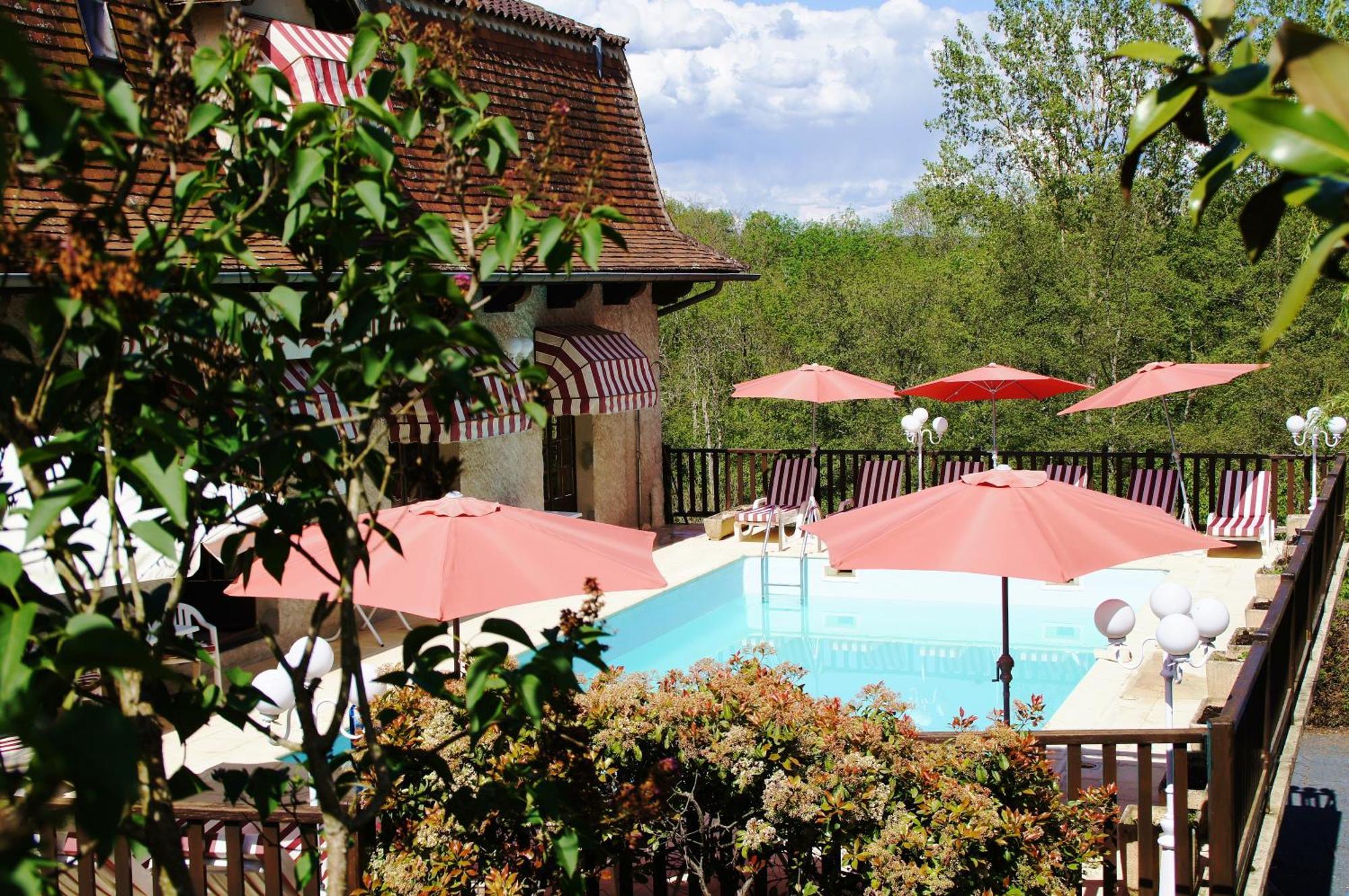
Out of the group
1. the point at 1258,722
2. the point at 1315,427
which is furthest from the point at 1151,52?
the point at 1315,427

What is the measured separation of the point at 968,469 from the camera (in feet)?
60.1

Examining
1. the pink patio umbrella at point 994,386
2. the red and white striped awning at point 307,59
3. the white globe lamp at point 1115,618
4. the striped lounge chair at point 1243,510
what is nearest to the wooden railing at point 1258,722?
the white globe lamp at point 1115,618

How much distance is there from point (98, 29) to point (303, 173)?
10380mm

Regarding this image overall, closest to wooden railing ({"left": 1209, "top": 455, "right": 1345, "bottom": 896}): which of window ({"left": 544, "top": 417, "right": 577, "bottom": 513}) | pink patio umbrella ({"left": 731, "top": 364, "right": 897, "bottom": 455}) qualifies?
pink patio umbrella ({"left": 731, "top": 364, "right": 897, "bottom": 455})

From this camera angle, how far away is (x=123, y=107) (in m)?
1.94

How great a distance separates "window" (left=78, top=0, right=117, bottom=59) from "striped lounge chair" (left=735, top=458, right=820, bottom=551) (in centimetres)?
1011

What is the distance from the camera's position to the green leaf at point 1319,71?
133 cm

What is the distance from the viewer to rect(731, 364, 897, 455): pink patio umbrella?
17.2 metres

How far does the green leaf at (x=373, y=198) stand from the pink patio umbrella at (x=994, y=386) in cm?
1506

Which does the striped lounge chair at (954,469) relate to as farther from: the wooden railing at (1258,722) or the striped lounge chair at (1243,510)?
the wooden railing at (1258,722)

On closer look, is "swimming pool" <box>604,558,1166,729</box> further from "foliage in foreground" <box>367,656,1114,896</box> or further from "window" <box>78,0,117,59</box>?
"window" <box>78,0,117,59</box>

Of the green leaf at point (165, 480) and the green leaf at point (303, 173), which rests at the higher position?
the green leaf at point (303, 173)

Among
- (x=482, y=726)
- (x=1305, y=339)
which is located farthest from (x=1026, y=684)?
(x=1305, y=339)

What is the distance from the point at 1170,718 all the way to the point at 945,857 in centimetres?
414
